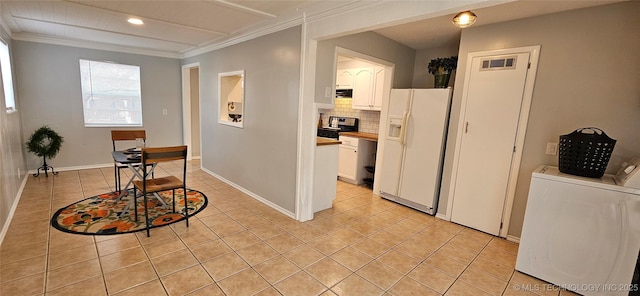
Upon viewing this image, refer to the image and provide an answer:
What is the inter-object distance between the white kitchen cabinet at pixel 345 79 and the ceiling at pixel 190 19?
129cm

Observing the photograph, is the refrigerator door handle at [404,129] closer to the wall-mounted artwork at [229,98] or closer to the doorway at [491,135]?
the doorway at [491,135]

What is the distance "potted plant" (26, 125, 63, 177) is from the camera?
4223 millimetres

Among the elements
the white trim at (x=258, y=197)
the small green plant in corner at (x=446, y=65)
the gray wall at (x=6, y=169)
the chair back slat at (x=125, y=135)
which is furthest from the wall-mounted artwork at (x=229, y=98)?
the small green plant in corner at (x=446, y=65)

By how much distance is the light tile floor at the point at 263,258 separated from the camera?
1.98 meters

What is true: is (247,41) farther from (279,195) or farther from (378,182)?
(378,182)

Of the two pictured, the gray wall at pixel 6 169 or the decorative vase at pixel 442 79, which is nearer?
the gray wall at pixel 6 169

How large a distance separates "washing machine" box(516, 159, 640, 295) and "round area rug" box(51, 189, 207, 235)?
356 centimetres

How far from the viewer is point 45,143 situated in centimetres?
439

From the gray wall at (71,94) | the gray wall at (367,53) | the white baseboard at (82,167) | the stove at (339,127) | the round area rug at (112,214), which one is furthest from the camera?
the stove at (339,127)

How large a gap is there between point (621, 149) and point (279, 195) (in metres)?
3.40

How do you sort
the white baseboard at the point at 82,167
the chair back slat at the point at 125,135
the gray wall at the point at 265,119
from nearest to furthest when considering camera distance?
the gray wall at the point at 265,119 → the chair back slat at the point at 125,135 → the white baseboard at the point at 82,167

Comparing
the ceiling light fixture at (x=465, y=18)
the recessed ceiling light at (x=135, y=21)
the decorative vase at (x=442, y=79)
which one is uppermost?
the recessed ceiling light at (x=135, y=21)

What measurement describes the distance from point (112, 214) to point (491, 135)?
4.45 m

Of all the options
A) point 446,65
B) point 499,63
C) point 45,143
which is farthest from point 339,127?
point 45,143
